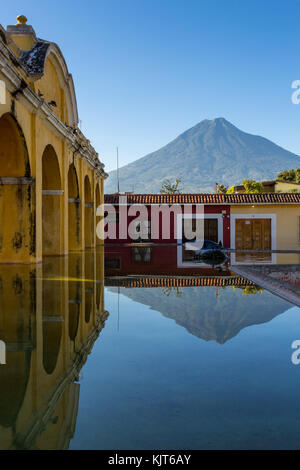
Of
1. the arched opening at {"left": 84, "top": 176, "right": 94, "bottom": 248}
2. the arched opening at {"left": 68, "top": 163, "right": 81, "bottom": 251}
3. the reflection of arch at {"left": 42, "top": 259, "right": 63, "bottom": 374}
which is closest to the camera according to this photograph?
the reflection of arch at {"left": 42, "top": 259, "right": 63, "bottom": 374}

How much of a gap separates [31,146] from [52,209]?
389 centimetres

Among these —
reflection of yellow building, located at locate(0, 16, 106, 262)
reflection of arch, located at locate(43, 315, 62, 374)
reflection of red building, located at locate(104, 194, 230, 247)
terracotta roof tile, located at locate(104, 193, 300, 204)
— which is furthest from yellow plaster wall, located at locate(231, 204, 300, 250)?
reflection of arch, located at locate(43, 315, 62, 374)

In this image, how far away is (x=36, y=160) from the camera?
38.5 feet

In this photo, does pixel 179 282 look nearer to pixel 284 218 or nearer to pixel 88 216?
pixel 88 216

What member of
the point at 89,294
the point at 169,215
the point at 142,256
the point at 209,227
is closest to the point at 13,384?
the point at 89,294

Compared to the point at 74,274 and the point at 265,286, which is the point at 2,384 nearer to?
the point at 265,286

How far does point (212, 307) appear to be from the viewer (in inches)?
229

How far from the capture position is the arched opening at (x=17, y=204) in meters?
11.3

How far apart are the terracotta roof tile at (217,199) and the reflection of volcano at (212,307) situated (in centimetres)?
1934

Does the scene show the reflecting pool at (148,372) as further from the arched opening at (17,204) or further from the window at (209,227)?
the window at (209,227)

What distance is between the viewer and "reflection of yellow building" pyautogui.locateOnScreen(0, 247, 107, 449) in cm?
227

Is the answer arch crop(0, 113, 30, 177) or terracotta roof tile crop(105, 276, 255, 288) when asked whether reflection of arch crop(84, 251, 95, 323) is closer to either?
terracotta roof tile crop(105, 276, 255, 288)

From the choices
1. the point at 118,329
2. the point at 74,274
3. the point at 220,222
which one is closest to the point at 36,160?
the point at 74,274
